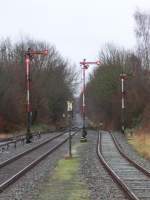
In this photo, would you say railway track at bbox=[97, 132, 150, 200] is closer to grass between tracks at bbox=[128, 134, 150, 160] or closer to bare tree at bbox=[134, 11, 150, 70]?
grass between tracks at bbox=[128, 134, 150, 160]

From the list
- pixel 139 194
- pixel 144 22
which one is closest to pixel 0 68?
pixel 144 22

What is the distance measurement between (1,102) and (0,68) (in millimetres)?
5052

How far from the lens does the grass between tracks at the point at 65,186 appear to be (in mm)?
16648

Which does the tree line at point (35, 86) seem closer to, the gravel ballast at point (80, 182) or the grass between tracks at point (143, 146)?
the grass between tracks at point (143, 146)

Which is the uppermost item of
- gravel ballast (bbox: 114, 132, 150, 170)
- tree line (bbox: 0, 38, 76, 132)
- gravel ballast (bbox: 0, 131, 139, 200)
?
tree line (bbox: 0, 38, 76, 132)

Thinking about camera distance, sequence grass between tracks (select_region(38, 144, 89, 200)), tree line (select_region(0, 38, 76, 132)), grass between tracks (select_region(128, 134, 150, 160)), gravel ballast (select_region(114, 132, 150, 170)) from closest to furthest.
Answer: grass between tracks (select_region(38, 144, 89, 200)) → gravel ballast (select_region(114, 132, 150, 170)) → grass between tracks (select_region(128, 134, 150, 160)) → tree line (select_region(0, 38, 76, 132))

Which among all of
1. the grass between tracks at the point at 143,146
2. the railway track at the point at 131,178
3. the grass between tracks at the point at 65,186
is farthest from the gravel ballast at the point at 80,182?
the grass between tracks at the point at 143,146

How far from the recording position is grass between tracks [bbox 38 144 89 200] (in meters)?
16.6

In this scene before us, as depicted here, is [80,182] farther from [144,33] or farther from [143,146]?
[144,33]

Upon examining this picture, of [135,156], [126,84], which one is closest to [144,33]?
[126,84]

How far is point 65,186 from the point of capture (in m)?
19.2

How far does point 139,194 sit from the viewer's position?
16.7 metres

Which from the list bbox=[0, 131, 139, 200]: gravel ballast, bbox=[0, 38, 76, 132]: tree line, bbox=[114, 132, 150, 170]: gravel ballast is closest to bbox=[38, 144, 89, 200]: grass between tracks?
bbox=[0, 131, 139, 200]: gravel ballast

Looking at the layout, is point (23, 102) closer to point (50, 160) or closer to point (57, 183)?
point (50, 160)
